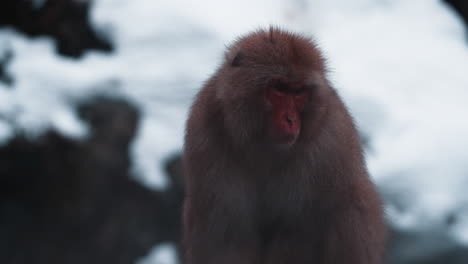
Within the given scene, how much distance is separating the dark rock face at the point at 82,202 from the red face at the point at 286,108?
3.00m

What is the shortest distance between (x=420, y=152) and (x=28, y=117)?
3.28 m

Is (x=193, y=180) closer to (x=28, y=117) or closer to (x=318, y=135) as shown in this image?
(x=318, y=135)

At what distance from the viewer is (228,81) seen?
286 centimetres

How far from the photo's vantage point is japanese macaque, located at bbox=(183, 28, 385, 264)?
2.79 metres

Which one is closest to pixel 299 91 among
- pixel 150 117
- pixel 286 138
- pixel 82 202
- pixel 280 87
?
pixel 280 87

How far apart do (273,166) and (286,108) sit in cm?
32

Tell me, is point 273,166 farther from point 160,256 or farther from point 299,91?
point 160,256

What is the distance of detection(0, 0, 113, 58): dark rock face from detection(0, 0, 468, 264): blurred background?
11mm

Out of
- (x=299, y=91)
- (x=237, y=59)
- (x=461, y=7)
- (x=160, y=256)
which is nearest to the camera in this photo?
(x=299, y=91)

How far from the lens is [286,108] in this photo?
271cm

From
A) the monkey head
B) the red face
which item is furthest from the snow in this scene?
the red face

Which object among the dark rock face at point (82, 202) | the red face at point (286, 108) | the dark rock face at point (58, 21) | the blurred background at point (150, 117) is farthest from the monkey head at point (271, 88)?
the dark rock face at point (58, 21)

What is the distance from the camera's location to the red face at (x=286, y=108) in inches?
105

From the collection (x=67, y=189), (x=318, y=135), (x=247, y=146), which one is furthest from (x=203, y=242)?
(x=67, y=189)
